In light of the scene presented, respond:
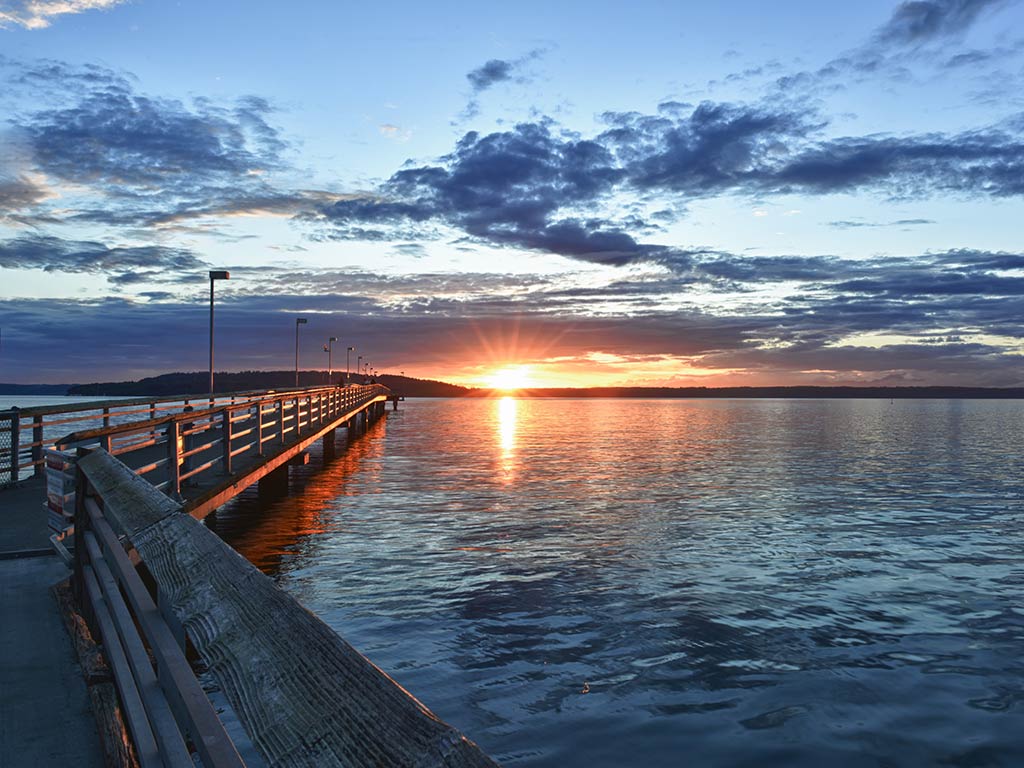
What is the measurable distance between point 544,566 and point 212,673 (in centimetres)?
1328

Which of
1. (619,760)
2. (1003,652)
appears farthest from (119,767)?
(1003,652)

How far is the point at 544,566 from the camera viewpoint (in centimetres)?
1465

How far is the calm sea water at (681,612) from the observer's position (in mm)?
7879

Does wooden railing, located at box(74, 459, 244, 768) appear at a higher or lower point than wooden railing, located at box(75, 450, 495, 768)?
lower

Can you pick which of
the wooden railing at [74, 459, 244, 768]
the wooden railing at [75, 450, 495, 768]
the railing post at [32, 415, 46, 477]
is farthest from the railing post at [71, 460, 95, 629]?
the railing post at [32, 415, 46, 477]

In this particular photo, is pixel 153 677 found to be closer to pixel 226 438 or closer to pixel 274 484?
pixel 226 438

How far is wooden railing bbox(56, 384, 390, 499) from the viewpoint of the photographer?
9948 millimetres

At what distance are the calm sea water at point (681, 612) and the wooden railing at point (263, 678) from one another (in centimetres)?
540

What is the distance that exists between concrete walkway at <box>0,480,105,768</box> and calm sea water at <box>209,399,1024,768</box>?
384 centimetres

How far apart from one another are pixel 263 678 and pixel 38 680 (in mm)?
4284

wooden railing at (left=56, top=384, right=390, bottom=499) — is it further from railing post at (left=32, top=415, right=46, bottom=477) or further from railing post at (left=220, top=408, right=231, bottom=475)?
railing post at (left=32, top=415, right=46, bottom=477)

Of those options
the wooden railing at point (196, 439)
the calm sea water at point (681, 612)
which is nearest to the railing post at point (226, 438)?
the wooden railing at point (196, 439)

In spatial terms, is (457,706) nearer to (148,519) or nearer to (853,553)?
(148,519)

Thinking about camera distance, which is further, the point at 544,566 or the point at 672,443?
the point at 672,443
